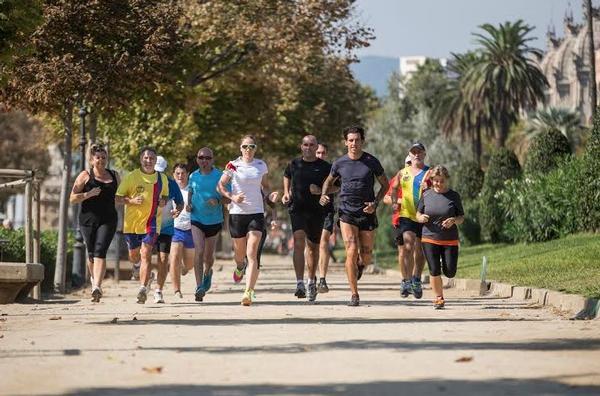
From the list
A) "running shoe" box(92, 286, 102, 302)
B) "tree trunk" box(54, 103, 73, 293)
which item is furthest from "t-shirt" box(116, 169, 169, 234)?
"tree trunk" box(54, 103, 73, 293)

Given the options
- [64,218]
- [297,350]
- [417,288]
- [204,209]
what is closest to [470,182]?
[64,218]

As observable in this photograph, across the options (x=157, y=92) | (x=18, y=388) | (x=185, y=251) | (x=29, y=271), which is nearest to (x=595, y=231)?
(x=157, y=92)

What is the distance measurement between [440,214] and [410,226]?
2.73 meters

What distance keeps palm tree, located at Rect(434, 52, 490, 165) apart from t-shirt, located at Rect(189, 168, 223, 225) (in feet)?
202

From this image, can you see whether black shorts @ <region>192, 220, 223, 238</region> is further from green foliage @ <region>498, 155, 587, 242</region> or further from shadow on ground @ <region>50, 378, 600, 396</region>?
green foliage @ <region>498, 155, 587, 242</region>

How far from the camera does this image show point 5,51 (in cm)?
1438

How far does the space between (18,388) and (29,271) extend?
10138mm

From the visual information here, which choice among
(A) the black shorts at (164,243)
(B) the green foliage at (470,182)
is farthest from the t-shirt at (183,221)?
(B) the green foliage at (470,182)

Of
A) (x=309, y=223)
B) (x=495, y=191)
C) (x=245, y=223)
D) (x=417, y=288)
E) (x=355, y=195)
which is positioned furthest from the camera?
(x=495, y=191)

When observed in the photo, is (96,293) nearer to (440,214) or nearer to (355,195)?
(355,195)

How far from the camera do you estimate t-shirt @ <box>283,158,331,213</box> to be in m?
18.7

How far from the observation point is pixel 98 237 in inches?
720

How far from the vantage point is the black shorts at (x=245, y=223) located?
719 inches

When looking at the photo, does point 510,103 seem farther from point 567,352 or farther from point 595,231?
point 567,352
